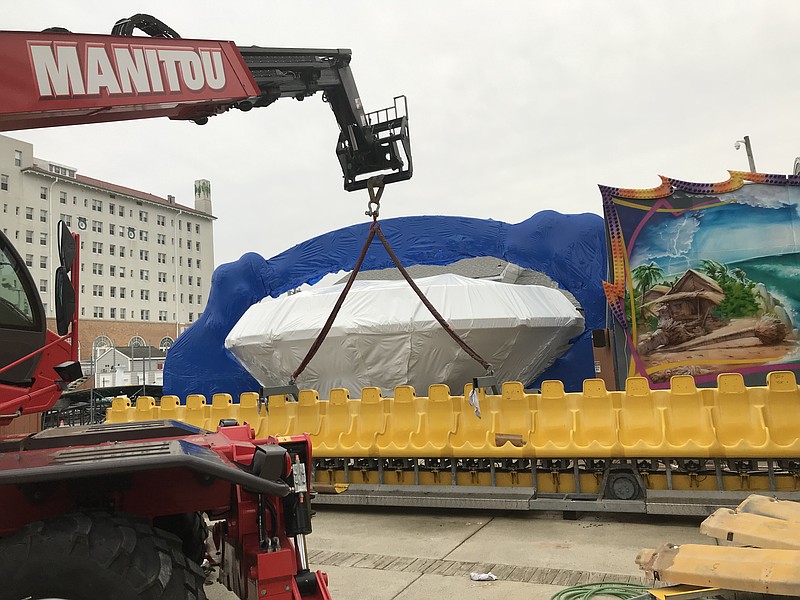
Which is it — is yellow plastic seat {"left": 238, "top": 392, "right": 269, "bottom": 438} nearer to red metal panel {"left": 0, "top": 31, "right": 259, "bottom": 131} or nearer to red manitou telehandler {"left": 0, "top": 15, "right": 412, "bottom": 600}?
red manitou telehandler {"left": 0, "top": 15, "right": 412, "bottom": 600}

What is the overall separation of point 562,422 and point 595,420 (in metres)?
0.38

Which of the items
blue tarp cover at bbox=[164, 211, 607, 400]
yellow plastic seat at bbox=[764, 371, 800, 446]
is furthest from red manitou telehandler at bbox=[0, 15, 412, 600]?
blue tarp cover at bbox=[164, 211, 607, 400]

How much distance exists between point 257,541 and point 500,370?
12384 millimetres

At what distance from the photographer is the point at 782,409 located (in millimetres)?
6852

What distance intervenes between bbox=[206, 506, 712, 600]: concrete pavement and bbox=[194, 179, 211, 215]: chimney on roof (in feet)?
262

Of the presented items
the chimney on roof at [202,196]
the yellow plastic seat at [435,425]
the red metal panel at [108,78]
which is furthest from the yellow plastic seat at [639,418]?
the chimney on roof at [202,196]

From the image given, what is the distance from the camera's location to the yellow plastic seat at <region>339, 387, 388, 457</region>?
812 cm

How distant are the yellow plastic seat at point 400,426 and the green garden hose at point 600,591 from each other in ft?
10.9

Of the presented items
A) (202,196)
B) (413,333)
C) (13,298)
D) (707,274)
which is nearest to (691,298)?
(707,274)

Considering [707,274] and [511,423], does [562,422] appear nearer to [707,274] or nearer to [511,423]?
[511,423]

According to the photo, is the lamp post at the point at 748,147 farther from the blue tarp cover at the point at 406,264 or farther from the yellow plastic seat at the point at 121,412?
the yellow plastic seat at the point at 121,412

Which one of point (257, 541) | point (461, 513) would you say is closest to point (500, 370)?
point (461, 513)

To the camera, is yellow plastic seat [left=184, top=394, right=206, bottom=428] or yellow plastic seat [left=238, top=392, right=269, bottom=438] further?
yellow plastic seat [left=184, top=394, right=206, bottom=428]

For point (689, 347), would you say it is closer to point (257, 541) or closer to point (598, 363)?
point (598, 363)
